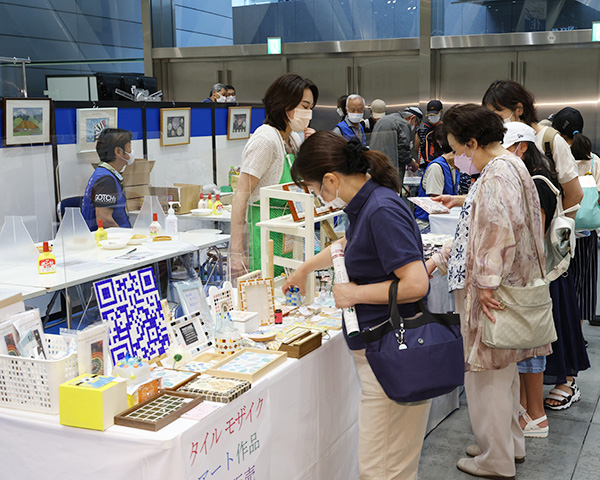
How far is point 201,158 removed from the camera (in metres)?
7.44

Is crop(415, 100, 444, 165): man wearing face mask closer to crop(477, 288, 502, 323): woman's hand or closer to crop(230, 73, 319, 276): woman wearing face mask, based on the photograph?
crop(230, 73, 319, 276): woman wearing face mask

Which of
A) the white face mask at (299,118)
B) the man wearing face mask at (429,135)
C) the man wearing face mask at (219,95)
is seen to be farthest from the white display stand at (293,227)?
the man wearing face mask at (219,95)

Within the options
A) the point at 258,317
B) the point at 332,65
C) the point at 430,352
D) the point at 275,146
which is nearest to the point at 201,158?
the point at 332,65

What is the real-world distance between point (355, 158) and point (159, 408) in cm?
89

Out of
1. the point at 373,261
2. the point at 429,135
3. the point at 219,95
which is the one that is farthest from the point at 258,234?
the point at 219,95

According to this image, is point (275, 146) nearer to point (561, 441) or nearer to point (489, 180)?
point (489, 180)

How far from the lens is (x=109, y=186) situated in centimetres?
425

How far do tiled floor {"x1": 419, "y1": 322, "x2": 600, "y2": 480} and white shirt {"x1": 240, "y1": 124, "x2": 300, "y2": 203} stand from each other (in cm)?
147

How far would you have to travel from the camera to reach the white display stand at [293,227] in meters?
2.69

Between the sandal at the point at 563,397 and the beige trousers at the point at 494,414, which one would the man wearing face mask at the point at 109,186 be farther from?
the sandal at the point at 563,397

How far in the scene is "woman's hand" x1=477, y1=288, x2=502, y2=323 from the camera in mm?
2678

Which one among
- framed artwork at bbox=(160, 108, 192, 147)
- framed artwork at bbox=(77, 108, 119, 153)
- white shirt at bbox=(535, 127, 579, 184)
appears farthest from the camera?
framed artwork at bbox=(160, 108, 192, 147)

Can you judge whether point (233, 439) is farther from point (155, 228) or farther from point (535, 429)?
point (535, 429)

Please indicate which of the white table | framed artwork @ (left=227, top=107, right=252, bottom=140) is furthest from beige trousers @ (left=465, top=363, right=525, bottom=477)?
framed artwork @ (left=227, top=107, right=252, bottom=140)
